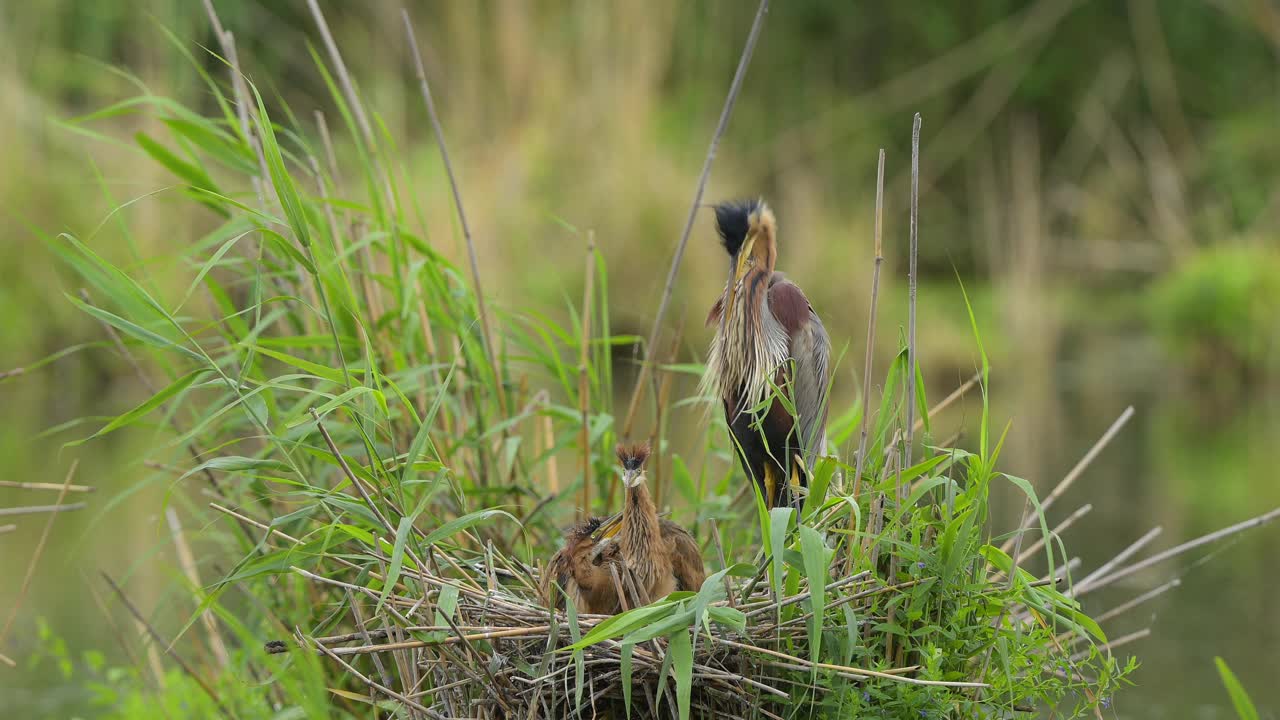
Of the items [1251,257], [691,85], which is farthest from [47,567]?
[1251,257]

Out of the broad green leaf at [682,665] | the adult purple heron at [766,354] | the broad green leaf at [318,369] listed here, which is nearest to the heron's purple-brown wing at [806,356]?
the adult purple heron at [766,354]

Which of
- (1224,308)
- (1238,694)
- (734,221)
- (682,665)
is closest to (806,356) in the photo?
(734,221)

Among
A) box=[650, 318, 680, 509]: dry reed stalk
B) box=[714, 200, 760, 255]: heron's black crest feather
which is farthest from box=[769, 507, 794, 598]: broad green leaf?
box=[650, 318, 680, 509]: dry reed stalk

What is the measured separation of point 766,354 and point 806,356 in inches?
4.1

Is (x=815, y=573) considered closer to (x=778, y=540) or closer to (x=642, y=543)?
(x=778, y=540)

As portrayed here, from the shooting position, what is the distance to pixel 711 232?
10.2m

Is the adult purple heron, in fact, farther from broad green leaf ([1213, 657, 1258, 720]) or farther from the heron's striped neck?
broad green leaf ([1213, 657, 1258, 720])

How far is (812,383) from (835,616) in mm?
602

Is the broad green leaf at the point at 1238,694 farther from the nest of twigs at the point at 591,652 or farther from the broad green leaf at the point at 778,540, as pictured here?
the broad green leaf at the point at 778,540

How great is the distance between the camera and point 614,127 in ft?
33.8

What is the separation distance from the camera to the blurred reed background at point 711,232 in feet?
19.2

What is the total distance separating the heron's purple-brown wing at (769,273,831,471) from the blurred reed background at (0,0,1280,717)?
0.35 ft

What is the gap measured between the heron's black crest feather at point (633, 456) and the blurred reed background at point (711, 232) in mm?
529

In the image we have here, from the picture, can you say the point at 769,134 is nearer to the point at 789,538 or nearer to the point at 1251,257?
the point at 1251,257
